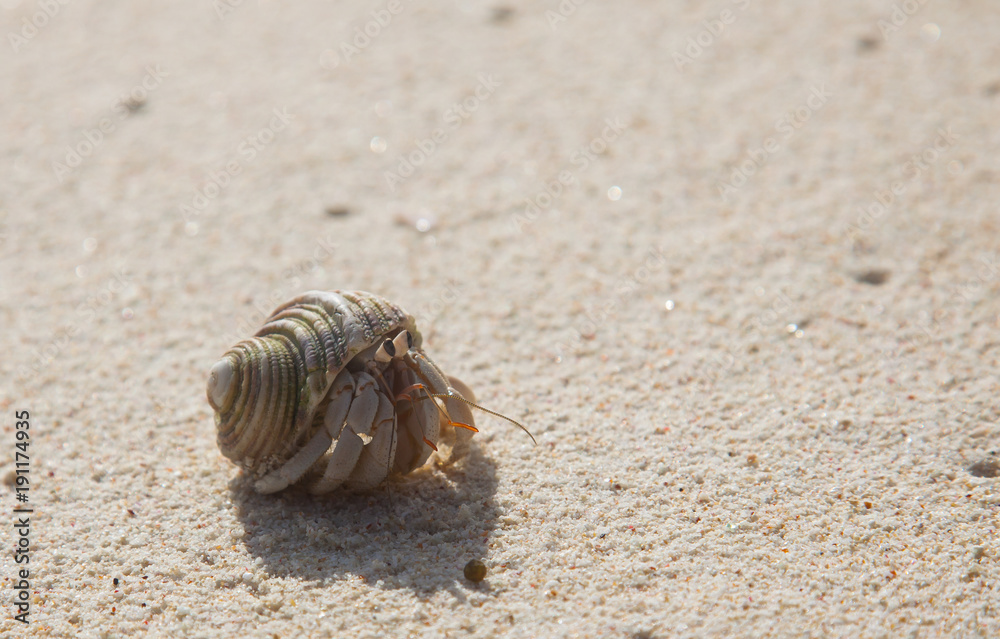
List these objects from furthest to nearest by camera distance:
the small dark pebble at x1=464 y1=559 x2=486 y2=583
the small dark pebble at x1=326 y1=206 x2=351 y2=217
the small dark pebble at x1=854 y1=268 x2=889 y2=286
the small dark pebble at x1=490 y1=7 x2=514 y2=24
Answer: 1. the small dark pebble at x1=490 y1=7 x2=514 y2=24
2. the small dark pebble at x1=326 y1=206 x2=351 y2=217
3. the small dark pebble at x1=854 y1=268 x2=889 y2=286
4. the small dark pebble at x1=464 y1=559 x2=486 y2=583

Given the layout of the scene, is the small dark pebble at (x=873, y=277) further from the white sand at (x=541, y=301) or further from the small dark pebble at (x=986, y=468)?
the small dark pebble at (x=986, y=468)

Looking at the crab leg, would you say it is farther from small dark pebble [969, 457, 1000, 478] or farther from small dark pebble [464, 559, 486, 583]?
small dark pebble [969, 457, 1000, 478]

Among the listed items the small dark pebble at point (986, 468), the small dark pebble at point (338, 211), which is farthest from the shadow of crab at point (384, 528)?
the small dark pebble at point (338, 211)

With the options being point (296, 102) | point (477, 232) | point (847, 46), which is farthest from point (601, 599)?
point (847, 46)

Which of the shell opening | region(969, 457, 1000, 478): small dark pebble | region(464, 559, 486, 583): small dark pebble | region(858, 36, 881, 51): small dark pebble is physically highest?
the shell opening

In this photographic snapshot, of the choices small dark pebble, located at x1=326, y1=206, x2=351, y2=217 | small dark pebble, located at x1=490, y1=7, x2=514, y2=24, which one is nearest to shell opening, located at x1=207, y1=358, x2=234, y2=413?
small dark pebble, located at x1=326, y1=206, x2=351, y2=217
